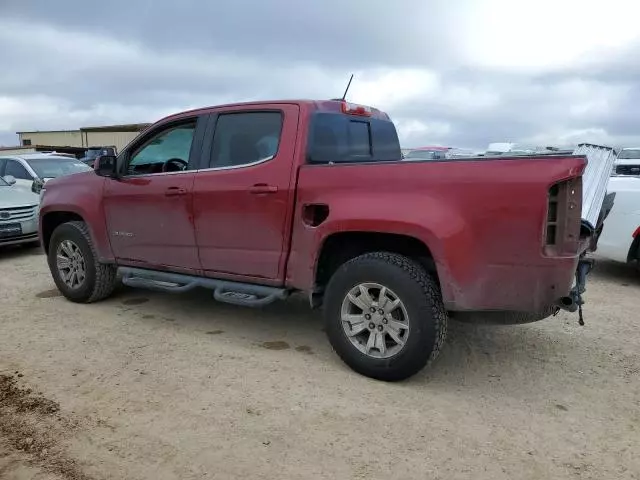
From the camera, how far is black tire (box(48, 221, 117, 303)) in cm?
558

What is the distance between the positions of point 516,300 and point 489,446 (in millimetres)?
885

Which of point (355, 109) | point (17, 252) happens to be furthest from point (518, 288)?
point (17, 252)

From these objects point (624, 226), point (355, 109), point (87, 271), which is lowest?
point (87, 271)

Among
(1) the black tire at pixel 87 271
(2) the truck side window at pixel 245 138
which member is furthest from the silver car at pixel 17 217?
(2) the truck side window at pixel 245 138

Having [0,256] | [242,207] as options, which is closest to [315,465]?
[242,207]

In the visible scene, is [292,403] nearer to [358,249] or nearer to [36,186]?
[358,249]

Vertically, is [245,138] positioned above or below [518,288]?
above

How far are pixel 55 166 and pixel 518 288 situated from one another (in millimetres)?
11317

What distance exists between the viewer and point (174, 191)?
186 inches

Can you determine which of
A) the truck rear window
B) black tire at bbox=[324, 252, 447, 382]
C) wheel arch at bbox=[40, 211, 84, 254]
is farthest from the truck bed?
wheel arch at bbox=[40, 211, 84, 254]

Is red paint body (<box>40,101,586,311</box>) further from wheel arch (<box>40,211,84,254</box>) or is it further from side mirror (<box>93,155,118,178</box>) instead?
wheel arch (<box>40,211,84,254</box>)

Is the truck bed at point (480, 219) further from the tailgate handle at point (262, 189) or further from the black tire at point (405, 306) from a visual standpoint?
the tailgate handle at point (262, 189)

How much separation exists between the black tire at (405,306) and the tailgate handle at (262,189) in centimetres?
81

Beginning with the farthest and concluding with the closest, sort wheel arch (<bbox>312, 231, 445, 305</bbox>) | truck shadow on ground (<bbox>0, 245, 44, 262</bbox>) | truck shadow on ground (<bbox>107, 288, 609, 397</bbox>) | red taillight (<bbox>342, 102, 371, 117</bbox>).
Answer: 1. truck shadow on ground (<bbox>0, 245, 44, 262</bbox>)
2. red taillight (<bbox>342, 102, 371, 117</bbox>)
3. truck shadow on ground (<bbox>107, 288, 609, 397</bbox>)
4. wheel arch (<bbox>312, 231, 445, 305</bbox>)
